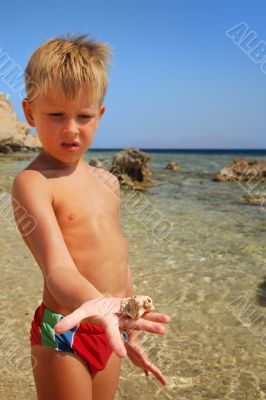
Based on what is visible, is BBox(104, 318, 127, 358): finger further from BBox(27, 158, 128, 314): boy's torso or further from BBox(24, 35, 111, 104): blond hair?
BBox(24, 35, 111, 104): blond hair

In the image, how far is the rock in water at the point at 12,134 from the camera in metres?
37.1

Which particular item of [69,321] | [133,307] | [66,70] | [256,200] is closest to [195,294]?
[66,70]

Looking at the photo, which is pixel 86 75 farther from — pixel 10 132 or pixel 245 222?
pixel 10 132

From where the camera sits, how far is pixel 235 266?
A: 5.44m

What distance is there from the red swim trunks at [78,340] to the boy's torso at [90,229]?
7cm

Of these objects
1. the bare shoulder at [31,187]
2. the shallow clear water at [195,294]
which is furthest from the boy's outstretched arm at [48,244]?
the shallow clear water at [195,294]

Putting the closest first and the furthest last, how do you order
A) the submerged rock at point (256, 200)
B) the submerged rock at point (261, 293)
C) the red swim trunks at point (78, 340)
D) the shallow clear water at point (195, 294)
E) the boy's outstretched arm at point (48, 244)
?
the boy's outstretched arm at point (48, 244) < the red swim trunks at point (78, 340) < the shallow clear water at point (195, 294) < the submerged rock at point (261, 293) < the submerged rock at point (256, 200)

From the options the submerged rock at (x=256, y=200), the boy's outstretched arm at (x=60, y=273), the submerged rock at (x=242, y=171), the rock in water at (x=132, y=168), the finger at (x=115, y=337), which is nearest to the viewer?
the finger at (x=115, y=337)

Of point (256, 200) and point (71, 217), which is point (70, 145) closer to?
point (71, 217)

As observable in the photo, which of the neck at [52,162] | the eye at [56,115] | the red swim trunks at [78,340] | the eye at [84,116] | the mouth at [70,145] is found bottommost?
the red swim trunks at [78,340]

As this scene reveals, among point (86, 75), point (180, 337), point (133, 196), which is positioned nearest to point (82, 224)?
point (86, 75)

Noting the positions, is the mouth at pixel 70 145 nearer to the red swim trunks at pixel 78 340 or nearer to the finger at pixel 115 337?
the red swim trunks at pixel 78 340

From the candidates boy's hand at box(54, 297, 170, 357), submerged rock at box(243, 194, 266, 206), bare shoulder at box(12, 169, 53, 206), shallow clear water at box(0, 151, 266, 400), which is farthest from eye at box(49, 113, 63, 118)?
submerged rock at box(243, 194, 266, 206)

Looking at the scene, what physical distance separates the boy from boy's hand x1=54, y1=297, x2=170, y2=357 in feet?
0.91
